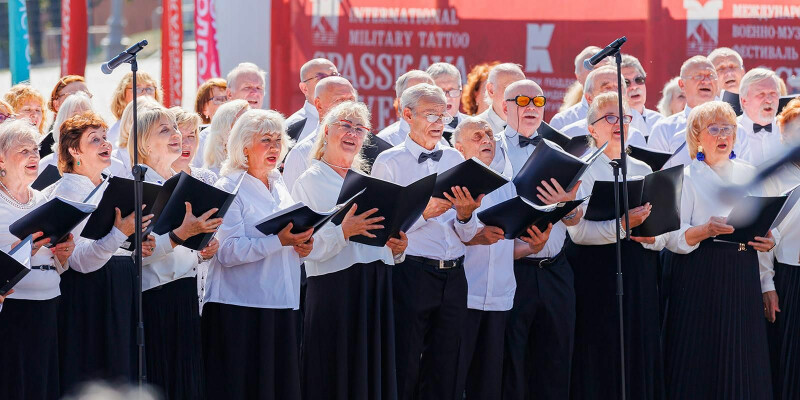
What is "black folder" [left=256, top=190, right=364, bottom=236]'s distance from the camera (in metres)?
5.08

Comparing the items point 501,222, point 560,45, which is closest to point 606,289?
point 501,222

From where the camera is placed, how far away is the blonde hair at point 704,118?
20.2ft

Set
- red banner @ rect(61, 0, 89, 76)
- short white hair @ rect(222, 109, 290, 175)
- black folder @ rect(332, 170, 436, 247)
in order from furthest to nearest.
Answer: red banner @ rect(61, 0, 89, 76), short white hair @ rect(222, 109, 290, 175), black folder @ rect(332, 170, 436, 247)

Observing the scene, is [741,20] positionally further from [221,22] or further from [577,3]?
[221,22]

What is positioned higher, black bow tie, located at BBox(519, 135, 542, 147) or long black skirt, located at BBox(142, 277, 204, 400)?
black bow tie, located at BBox(519, 135, 542, 147)

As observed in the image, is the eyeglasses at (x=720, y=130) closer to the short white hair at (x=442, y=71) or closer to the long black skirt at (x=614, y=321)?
the long black skirt at (x=614, y=321)

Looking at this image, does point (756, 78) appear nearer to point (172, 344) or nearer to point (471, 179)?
point (471, 179)

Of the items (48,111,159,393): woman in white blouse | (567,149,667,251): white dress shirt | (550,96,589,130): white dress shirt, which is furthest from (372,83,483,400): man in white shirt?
(550,96,589,130): white dress shirt

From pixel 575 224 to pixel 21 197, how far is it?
290cm

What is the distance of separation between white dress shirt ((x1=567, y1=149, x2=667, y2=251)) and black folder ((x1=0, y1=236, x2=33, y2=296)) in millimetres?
2925

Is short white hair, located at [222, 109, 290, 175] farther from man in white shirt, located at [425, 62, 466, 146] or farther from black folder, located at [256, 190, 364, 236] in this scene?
man in white shirt, located at [425, 62, 466, 146]

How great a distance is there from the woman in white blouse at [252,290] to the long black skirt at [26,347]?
0.77 metres

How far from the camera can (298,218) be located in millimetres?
5152

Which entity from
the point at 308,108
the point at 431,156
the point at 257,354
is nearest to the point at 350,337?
the point at 257,354
